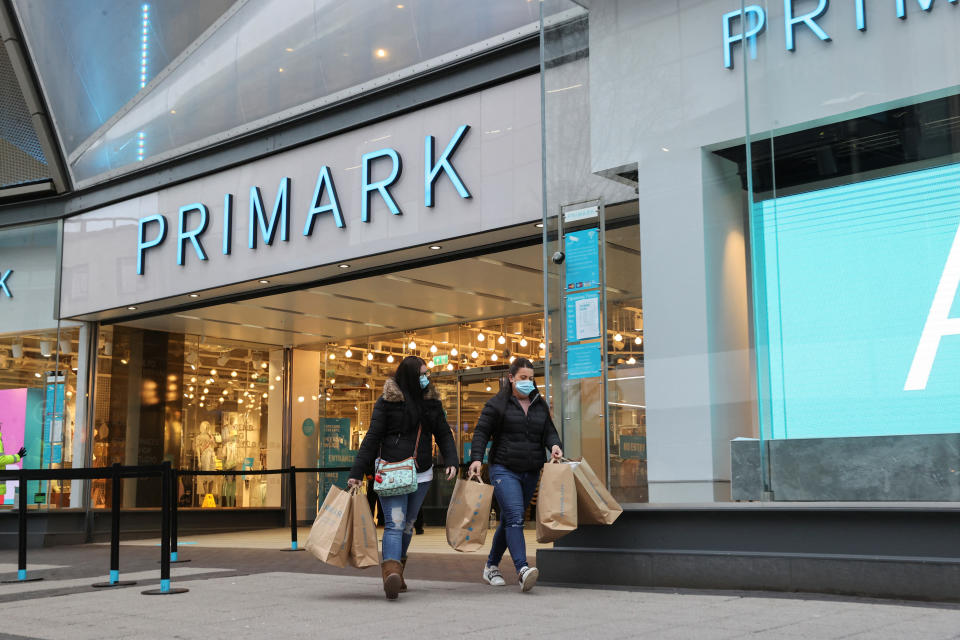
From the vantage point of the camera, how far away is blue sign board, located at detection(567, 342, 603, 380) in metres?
7.41

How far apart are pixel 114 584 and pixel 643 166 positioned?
17.2 feet

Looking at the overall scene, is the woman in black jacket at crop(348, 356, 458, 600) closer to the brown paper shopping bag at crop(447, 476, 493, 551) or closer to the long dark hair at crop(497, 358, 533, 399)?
the brown paper shopping bag at crop(447, 476, 493, 551)

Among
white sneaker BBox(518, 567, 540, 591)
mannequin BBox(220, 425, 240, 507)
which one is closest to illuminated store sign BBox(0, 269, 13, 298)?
mannequin BBox(220, 425, 240, 507)

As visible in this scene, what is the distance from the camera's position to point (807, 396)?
6.38 meters

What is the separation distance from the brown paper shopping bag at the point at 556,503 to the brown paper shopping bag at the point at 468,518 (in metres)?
0.36

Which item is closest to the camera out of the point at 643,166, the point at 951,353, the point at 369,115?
the point at 951,353

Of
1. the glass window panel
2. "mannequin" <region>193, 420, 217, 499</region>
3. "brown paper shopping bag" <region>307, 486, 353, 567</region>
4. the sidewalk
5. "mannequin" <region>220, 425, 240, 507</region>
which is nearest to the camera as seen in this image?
the sidewalk

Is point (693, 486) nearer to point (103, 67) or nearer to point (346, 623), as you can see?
point (346, 623)

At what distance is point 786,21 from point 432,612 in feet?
15.0

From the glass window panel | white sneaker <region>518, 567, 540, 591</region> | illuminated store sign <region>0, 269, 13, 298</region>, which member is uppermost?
the glass window panel

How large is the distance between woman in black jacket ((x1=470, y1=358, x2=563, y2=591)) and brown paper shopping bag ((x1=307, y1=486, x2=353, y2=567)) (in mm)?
882

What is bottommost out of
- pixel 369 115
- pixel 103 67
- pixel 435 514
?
pixel 435 514

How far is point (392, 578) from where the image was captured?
617 centimetres

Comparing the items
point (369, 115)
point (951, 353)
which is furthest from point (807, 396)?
point (369, 115)
